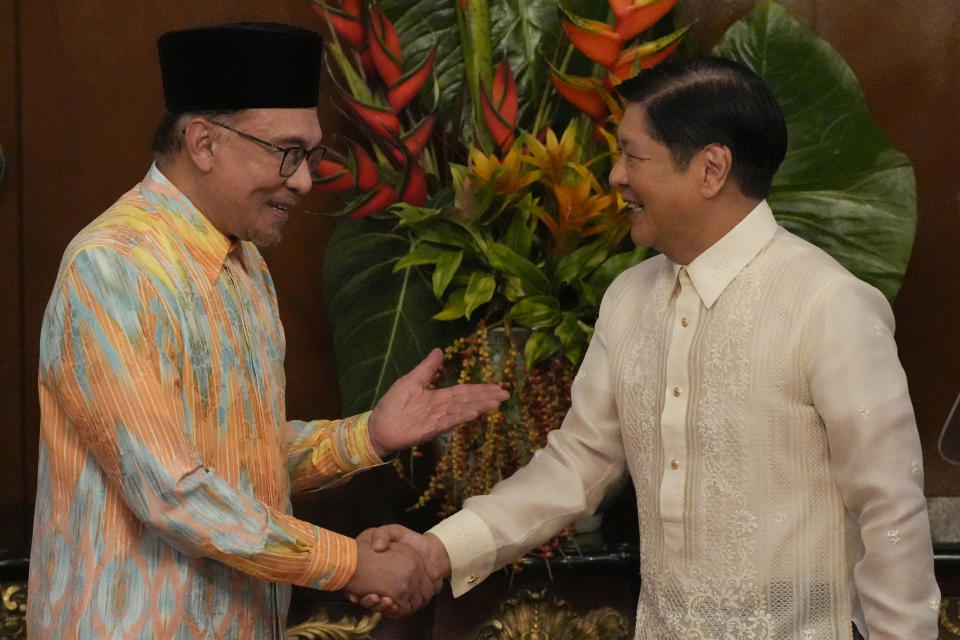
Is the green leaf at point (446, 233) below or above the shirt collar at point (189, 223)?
below

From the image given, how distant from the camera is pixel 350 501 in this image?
9.36 ft

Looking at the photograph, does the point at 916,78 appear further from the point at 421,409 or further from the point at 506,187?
the point at 421,409

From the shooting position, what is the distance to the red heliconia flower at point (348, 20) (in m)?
2.52

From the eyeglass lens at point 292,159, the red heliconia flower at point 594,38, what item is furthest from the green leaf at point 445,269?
the eyeglass lens at point 292,159

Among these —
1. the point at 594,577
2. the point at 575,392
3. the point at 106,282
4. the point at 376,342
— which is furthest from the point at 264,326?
the point at 594,577

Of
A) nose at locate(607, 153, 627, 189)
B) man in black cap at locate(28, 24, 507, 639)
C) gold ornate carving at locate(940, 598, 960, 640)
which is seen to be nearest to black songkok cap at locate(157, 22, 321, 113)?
man in black cap at locate(28, 24, 507, 639)

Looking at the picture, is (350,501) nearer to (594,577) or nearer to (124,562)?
(594,577)

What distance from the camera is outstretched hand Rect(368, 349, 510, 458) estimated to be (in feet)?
6.81

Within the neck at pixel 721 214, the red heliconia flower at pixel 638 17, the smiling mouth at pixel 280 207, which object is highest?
the red heliconia flower at pixel 638 17

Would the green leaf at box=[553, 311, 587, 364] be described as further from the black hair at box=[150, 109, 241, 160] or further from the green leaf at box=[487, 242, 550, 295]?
the black hair at box=[150, 109, 241, 160]

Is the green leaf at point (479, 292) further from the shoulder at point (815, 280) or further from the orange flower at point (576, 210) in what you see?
the shoulder at point (815, 280)

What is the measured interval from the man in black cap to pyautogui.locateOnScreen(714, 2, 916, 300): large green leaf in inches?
41.5

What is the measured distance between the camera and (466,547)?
2.05 m

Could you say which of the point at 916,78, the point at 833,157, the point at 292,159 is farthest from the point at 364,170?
the point at 916,78
